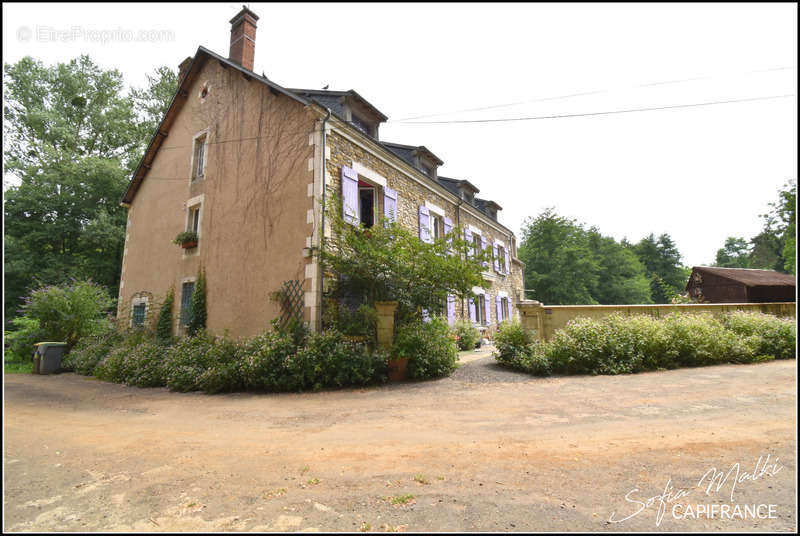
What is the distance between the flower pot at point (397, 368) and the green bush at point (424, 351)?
78 millimetres

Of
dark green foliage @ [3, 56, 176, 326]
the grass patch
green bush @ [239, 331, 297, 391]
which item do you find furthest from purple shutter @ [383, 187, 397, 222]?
dark green foliage @ [3, 56, 176, 326]

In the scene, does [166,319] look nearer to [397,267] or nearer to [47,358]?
[47,358]

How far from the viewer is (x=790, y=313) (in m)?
10.1

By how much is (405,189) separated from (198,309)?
21.3ft

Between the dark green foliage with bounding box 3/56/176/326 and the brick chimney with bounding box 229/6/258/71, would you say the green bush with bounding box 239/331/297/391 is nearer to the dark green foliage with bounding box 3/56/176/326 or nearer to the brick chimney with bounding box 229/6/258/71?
the brick chimney with bounding box 229/6/258/71

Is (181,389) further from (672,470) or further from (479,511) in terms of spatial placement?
(672,470)

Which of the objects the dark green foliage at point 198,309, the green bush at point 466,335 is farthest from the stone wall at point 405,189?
the dark green foliage at point 198,309

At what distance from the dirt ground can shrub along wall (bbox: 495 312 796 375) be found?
1479 mm

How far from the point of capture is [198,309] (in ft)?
33.2

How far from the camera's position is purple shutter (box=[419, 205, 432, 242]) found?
11.6 metres

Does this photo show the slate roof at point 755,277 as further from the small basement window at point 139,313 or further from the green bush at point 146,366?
the small basement window at point 139,313

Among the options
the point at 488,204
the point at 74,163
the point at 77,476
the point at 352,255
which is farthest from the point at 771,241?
the point at 74,163

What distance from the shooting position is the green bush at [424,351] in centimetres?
736

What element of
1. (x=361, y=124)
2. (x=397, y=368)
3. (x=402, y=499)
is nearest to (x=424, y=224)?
(x=361, y=124)
